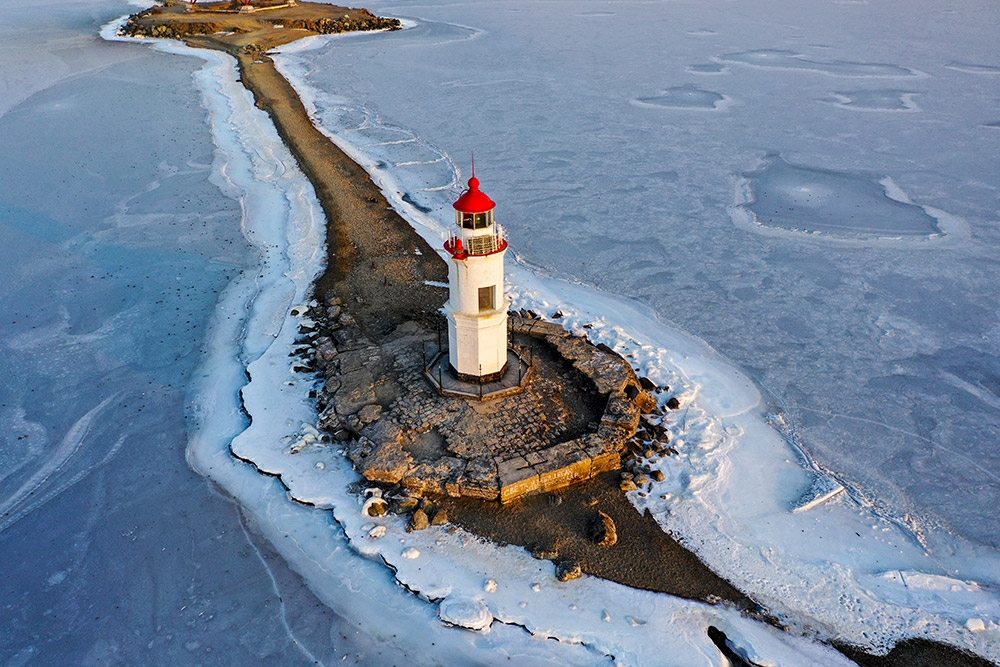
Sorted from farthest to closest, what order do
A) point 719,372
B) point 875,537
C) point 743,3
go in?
point 743,3, point 719,372, point 875,537

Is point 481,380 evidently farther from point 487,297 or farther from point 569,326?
point 569,326

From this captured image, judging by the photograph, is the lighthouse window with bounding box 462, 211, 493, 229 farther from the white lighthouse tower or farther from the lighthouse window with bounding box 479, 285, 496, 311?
the lighthouse window with bounding box 479, 285, 496, 311

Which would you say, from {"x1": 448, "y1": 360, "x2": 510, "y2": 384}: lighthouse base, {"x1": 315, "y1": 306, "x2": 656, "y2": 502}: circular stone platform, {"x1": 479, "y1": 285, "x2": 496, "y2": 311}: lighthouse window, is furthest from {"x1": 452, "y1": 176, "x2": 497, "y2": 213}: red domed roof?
{"x1": 315, "y1": 306, "x2": 656, "y2": 502}: circular stone platform

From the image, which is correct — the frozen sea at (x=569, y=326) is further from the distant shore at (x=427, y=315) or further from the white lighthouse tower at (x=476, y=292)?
the white lighthouse tower at (x=476, y=292)

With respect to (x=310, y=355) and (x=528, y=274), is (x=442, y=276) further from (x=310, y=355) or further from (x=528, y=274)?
(x=310, y=355)

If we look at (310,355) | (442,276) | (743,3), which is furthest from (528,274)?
(743,3)

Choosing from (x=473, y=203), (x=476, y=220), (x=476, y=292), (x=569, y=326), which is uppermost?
(x=473, y=203)

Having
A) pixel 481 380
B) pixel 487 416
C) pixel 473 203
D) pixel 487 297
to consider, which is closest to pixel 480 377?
pixel 481 380
